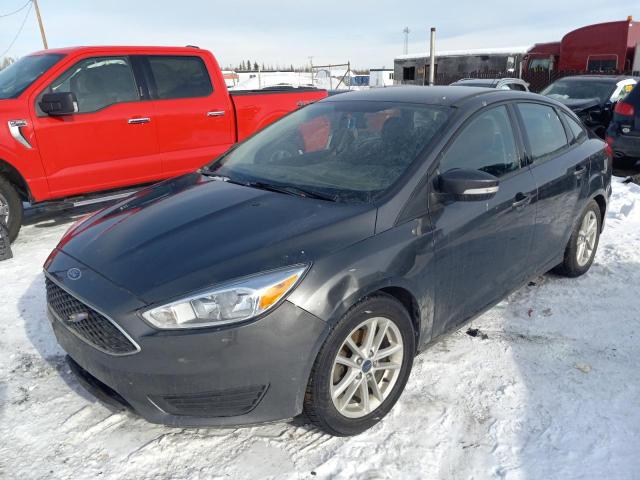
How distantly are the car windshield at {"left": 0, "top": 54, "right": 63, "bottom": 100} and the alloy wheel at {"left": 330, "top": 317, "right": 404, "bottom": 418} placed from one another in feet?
14.5

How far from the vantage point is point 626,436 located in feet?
8.45

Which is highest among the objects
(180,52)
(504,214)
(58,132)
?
(180,52)

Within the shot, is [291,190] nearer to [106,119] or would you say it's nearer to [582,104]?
[106,119]

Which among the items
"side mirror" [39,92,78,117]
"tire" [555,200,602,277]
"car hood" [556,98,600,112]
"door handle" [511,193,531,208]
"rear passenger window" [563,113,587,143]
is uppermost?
"side mirror" [39,92,78,117]

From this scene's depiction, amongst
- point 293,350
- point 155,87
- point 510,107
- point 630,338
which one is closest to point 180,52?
point 155,87

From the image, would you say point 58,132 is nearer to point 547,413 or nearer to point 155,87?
point 155,87

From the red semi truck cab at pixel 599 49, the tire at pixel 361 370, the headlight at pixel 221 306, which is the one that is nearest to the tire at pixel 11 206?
the headlight at pixel 221 306

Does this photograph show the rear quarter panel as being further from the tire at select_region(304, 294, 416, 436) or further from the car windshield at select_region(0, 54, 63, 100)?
the tire at select_region(304, 294, 416, 436)

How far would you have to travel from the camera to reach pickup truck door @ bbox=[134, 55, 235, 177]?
5.93 meters

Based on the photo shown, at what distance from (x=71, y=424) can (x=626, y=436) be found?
278cm

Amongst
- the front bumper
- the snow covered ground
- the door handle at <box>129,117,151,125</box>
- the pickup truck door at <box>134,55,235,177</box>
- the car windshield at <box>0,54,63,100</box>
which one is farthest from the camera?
the pickup truck door at <box>134,55,235,177</box>

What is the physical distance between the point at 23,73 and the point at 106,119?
95 cm

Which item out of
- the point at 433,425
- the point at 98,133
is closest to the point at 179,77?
the point at 98,133

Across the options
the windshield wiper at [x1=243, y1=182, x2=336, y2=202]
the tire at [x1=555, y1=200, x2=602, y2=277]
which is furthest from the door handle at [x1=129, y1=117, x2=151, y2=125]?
the tire at [x1=555, y1=200, x2=602, y2=277]
